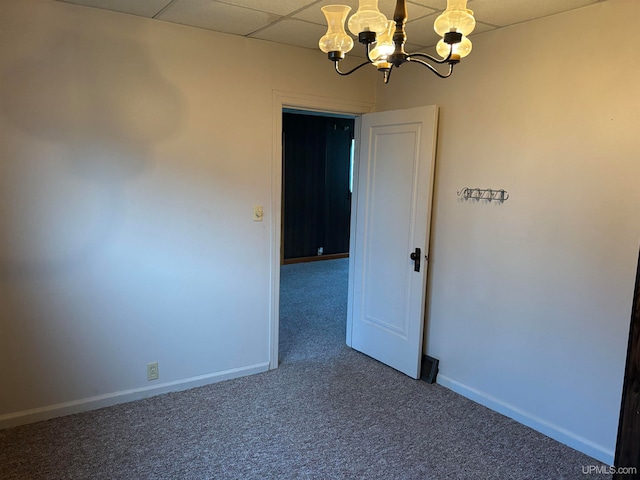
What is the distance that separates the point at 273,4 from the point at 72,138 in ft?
4.58

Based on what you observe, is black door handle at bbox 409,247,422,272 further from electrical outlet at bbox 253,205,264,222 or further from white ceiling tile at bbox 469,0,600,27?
white ceiling tile at bbox 469,0,600,27

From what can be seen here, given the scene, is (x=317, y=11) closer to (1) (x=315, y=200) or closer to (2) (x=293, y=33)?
(2) (x=293, y=33)

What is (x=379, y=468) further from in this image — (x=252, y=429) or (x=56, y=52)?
(x=56, y=52)

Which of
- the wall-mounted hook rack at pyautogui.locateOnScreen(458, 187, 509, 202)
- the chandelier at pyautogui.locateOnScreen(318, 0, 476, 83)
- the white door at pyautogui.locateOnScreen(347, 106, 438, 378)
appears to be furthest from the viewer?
the white door at pyautogui.locateOnScreen(347, 106, 438, 378)

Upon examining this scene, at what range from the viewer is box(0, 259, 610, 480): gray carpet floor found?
236cm

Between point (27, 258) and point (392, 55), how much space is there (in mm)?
2325

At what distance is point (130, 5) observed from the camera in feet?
8.34

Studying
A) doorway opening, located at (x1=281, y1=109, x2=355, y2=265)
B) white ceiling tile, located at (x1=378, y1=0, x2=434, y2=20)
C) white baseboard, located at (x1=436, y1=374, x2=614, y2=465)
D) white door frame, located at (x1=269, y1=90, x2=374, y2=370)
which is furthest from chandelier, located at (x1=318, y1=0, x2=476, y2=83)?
doorway opening, located at (x1=281, y1=109, x2=355, y2=265)

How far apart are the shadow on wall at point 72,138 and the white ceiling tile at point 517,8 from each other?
1916 mm

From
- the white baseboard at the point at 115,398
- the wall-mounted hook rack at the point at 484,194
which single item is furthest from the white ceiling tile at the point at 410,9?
the white baseboard at the point at 115,398

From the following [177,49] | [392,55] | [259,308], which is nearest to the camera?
[392,55]

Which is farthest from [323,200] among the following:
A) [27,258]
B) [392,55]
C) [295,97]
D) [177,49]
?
[392,55]

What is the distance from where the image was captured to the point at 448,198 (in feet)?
10.5

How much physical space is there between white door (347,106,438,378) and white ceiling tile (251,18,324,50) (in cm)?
81
